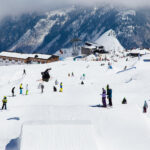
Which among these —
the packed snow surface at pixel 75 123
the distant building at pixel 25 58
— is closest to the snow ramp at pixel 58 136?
the packed snow surface at pixel 75 123

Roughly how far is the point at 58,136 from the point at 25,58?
414 feet

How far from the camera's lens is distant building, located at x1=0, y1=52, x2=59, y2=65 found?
450ft

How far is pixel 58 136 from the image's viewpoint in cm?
1659

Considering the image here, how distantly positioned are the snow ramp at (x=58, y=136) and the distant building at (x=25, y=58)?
4727 inches

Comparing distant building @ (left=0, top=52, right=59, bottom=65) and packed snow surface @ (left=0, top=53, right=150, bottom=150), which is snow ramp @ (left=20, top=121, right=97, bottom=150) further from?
distant building @ (left=0, top=52, right=59, bottom=65)

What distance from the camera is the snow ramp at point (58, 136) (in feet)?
52.7

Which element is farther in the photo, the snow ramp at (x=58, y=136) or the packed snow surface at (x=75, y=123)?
the packed snow surface at (x=75, y=123)

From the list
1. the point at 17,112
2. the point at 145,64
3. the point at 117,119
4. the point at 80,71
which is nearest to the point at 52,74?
the point at 80,71

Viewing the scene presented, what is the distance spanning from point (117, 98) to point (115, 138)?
1405cm

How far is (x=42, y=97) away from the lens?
33594mm

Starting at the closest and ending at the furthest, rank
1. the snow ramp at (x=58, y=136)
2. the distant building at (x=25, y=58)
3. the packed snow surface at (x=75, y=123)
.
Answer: the snow ramp at (x=58, y=136)
the packed snow surface at (x=75, y=123)
the distant building at (x=25, y=58)

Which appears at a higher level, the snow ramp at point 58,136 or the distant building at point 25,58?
the distant building at point 25,58

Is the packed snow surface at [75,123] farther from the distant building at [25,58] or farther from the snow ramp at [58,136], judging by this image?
the distant building at [25,58]

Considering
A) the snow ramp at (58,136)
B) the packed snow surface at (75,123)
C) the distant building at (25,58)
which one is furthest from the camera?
the distant building at (25,58)
